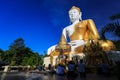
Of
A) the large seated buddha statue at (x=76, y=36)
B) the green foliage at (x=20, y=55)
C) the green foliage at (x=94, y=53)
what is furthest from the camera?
the green foliage at (x=20, y=55)

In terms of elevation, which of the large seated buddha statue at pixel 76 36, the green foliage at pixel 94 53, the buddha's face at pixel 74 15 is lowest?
the green foliage at pixel 94 53

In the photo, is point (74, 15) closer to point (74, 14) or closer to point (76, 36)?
point (74, 14)

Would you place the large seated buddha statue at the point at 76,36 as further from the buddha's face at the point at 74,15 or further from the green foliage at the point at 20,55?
the green foliage at the point at 20,55

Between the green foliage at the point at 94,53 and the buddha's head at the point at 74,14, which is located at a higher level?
the buddha's head at the point at 74,14

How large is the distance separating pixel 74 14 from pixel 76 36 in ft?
11.4

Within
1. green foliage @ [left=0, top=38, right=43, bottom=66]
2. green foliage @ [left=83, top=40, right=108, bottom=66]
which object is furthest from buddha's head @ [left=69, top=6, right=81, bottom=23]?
green foliage @ [left=0, top=38, right=43, bottom=66]

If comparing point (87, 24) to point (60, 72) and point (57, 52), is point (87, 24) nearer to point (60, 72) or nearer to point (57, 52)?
point (57, 52)

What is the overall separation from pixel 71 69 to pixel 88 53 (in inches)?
462

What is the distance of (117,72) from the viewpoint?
7.95m

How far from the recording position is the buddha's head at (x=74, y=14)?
30109 millimetres

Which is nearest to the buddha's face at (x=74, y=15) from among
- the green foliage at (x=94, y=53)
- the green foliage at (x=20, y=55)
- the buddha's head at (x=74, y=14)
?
the buddha's head at (x=74, y=14)

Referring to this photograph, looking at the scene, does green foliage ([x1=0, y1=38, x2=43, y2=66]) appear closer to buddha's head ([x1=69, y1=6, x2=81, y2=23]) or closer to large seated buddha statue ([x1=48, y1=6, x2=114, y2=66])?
large seated buddha statue ([x1=48, y1=6, x2=114, y2=66])

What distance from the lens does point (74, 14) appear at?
3016 cm

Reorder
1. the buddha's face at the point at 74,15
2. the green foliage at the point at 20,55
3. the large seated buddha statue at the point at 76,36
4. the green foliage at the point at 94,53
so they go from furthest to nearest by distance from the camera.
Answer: the green foliage at the point at 20,55 → the buddha's face at the point at 74,15 → the large seated buddha statue at the point at 76,36 → the green foliage at the point at 94,53
